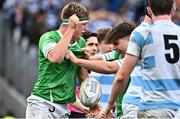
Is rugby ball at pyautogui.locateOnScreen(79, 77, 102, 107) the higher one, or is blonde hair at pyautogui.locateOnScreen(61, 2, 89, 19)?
blonde hair at pyautogui.locateOnScreen(61, 2, 89, 19)

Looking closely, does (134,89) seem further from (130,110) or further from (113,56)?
(113,56)

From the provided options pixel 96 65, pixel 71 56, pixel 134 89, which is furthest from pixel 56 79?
pixel 134 89

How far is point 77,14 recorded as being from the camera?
10.1 m

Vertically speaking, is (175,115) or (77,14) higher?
(77,14)

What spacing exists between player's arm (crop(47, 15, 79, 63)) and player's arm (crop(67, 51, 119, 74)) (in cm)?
27

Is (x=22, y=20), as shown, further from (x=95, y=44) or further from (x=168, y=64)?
(x=168, y=64)

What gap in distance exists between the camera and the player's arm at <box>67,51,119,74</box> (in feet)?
32.5

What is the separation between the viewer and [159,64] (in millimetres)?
8516

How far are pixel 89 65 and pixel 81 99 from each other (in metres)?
0.53

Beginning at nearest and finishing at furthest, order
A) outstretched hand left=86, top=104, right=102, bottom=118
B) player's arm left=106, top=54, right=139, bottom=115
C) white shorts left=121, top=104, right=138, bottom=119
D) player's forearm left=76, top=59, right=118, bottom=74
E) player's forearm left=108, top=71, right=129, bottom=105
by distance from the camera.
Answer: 1. player's arm left=106, top=54, right=139, bottom=115
2. player's forearm left=108, top=71, right=129, bottom=105
3. player's forearm left=76, top=59, right=118, bottom=74
4. white shorts left=121, top=104, right=138, bottom=119
5. outstretched hand left=86, top=104, right=102, bottom=118

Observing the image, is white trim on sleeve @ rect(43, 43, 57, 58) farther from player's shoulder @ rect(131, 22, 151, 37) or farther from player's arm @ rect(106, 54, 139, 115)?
player's shoulder @ rect(131, 22, 151, 37)

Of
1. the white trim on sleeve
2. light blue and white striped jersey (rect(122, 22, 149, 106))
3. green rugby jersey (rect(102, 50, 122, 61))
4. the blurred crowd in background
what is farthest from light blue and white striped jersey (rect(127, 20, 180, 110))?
the blurred crowd in background

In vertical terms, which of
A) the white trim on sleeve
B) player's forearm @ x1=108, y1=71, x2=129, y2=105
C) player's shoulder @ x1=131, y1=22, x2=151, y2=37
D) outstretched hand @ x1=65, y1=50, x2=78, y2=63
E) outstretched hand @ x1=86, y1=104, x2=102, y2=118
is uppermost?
player's shoulder @ x1=131, y1=22, x2=151, y2=37

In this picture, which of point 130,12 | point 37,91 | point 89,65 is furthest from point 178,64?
point 130,12
